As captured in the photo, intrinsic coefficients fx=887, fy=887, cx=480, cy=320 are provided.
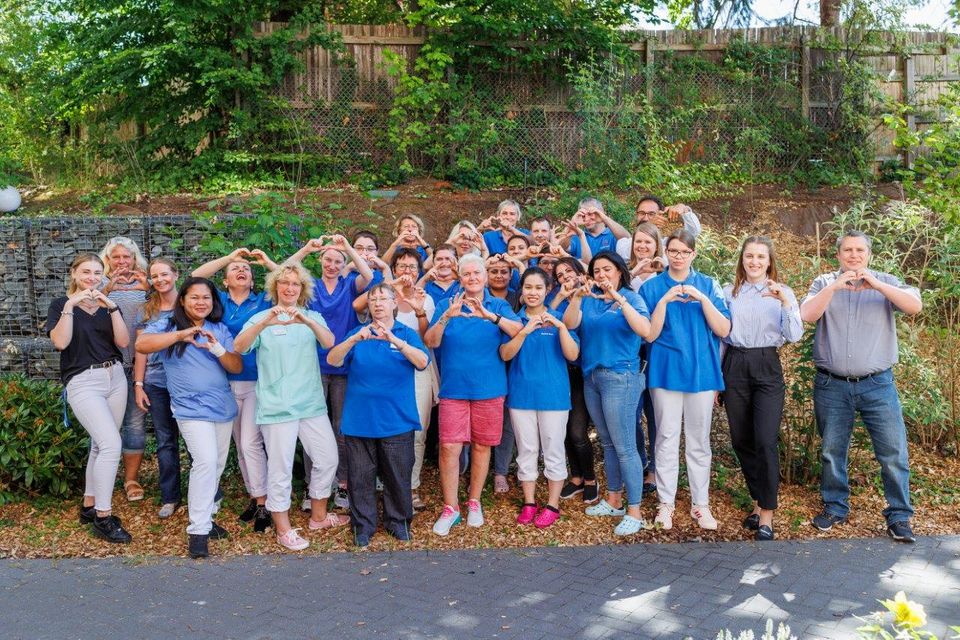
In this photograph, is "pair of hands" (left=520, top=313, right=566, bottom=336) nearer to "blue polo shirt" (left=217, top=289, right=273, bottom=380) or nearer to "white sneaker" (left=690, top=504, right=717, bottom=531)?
"white sneaker" (left=690, top=504, right=717, bottom=531)

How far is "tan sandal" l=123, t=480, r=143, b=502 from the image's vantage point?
6.69 m

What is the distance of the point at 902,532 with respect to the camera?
574cm

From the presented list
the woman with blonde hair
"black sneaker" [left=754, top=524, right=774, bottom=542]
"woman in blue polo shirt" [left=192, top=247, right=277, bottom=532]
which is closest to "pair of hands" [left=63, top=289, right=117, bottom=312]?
the woman with blonde hair

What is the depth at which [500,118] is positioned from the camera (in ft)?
44.0

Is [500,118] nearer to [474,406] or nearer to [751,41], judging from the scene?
[751,41]

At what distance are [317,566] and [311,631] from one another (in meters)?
0.92

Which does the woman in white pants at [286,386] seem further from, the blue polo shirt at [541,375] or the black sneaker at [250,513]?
the blue polo shirt at [541,375]

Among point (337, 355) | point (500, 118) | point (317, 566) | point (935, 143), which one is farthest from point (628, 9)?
point (317, 566)

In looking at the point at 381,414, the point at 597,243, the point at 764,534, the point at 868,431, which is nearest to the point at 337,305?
the point at 381,414

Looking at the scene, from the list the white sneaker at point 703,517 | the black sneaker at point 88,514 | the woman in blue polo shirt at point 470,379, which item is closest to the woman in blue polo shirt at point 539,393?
the woman in blue polo shirt at point 470,379

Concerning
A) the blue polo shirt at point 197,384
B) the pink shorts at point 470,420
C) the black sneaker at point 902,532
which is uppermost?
the blue polo shirt at point 197,384

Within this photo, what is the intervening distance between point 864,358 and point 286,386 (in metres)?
3.80

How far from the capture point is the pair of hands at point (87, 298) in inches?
235

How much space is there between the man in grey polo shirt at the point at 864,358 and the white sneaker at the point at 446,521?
245 cm
